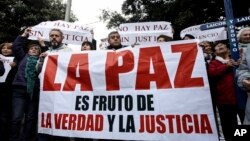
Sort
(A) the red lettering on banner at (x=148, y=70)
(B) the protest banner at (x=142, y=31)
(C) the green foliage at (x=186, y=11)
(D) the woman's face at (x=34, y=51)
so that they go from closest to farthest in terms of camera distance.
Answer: (A) the red lettering on banner at (x=148, y=70), (D) the woman's face at (x=34, y=51), (B) the protest banner at (x=142, y=31), (C) the green foliage at (x=186, y=11)

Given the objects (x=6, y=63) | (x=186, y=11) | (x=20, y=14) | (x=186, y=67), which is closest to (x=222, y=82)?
(x=186, y=67)

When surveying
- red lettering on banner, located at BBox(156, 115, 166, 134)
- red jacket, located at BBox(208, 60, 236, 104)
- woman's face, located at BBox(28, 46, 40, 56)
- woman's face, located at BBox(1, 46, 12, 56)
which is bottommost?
red lettering on banner, located at BBox(156, 115, 166, 134)

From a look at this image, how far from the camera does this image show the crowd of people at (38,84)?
4078 mm

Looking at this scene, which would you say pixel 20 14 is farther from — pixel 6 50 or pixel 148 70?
pixel 148 70

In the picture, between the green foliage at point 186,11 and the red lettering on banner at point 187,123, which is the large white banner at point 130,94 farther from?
the green foliage at point 186,11

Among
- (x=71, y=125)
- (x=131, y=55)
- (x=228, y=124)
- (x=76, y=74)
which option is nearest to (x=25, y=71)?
(x=76, y=74)

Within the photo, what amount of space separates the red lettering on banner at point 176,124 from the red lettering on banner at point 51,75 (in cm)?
142

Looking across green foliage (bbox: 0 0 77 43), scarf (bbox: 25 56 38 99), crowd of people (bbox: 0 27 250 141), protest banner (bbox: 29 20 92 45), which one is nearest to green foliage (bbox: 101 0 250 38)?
green foliage (bbox: 0 0 77 43)

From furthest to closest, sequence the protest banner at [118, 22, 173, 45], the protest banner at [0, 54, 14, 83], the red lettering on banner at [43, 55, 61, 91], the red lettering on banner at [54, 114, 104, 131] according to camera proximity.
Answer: the protest banner at [118, 22, 173, 45]
the protest banner at [0, 54, 14, 83]
the red lettering on banner at [43, 55, 61, 91]
the red lettering on banner at [54, 114, 104, 131]

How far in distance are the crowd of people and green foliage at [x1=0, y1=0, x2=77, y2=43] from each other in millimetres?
10827

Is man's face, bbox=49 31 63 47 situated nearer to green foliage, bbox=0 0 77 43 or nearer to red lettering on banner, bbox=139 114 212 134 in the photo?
red lettering on banner, bbox=139 114 212 134

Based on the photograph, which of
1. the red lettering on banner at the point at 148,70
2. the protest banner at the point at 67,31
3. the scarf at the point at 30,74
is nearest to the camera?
the red lettering on banner at the point at 148,70

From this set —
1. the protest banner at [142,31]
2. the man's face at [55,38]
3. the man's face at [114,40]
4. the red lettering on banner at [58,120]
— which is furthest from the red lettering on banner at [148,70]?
the protest banner at [142,31]

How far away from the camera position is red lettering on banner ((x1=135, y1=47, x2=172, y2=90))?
4000 mm
